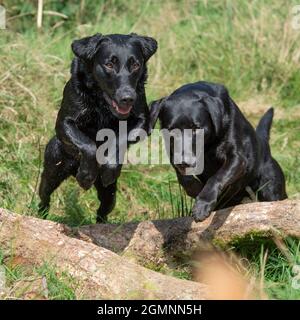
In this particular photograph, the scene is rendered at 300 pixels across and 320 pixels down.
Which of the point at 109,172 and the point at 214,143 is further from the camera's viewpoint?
the point at 214,143

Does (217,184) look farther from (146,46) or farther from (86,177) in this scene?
(146,46)

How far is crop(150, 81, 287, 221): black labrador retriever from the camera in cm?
573

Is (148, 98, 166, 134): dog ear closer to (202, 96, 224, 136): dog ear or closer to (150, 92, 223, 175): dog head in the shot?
(150, 92, 223, 175): dog head

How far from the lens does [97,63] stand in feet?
19.3

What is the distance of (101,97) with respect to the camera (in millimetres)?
5984

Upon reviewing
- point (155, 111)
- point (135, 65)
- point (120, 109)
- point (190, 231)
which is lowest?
point (190, 231)

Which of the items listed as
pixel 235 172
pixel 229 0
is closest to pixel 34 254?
pixel 235 172

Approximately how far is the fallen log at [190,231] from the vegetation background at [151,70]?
0.97 m

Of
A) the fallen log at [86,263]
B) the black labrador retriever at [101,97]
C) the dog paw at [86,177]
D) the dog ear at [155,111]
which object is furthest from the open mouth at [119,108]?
the fallen log at [86,263]

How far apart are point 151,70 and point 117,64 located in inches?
163

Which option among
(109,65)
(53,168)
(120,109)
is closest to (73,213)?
(53,168)

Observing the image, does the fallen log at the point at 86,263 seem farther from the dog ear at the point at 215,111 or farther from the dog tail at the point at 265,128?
the dog tail at the point at 265,128

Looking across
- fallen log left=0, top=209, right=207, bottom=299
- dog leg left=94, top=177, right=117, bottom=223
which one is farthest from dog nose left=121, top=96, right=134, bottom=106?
dog leg left=94, top=177, right=117, bottom=223
